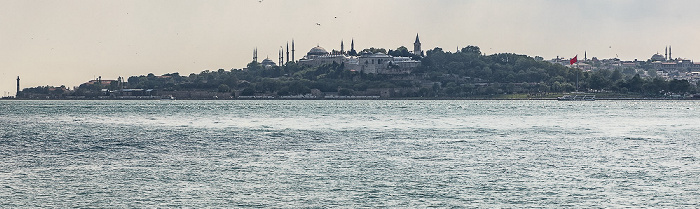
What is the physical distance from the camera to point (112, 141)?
55.6 meters

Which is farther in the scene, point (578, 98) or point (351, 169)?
point (578, 98)

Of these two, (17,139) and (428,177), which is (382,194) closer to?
(428,177)

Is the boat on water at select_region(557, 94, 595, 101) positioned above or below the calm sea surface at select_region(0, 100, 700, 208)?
above

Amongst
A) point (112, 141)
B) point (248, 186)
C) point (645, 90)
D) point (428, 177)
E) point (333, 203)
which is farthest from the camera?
point (645, 90)

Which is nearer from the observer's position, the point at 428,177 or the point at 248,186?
the point at 248,186

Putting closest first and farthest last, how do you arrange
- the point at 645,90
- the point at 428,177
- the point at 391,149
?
the point at 428,177 → the point at 391,149 → the point at 645,90

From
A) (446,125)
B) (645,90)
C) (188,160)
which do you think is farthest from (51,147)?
(645,90)

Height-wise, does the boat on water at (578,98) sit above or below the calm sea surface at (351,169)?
above

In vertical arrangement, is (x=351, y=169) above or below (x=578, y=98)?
below

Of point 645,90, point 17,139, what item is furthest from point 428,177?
point 645,90

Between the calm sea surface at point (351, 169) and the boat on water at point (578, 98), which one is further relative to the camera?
the boat on water at point (578, 98)

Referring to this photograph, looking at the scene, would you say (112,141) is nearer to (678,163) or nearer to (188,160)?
(188,160)

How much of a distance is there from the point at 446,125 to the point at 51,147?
109 feet

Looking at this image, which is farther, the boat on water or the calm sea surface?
the boat on water
